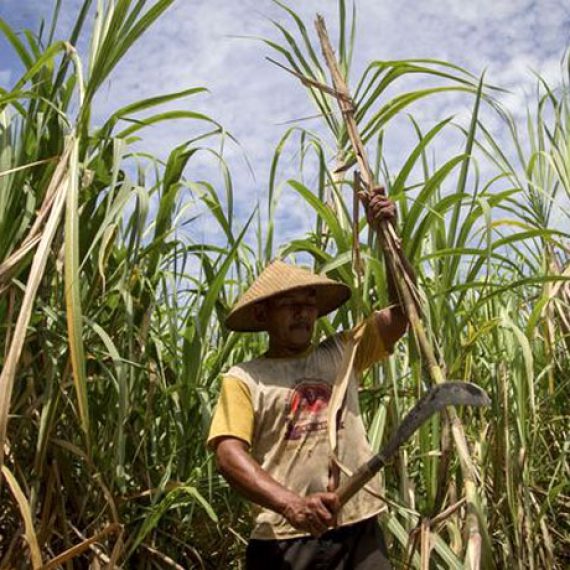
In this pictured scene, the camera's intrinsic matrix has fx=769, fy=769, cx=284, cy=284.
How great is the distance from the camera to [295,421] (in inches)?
58.8

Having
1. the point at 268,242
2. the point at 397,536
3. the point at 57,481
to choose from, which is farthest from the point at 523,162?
the point at 57,481

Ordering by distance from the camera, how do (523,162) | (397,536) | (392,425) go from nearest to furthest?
1. (397,536)
2. (392,425)
3. (523,162)

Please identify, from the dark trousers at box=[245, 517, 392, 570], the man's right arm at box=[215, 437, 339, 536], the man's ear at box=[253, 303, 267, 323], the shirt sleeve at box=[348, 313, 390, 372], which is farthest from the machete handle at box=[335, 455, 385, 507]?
the man's ear at box=[253, 303, 267, 323]

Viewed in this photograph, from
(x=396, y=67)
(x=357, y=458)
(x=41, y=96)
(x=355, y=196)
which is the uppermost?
(x=396, y=67)

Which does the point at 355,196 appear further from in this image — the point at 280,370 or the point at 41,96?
the point at 41,96

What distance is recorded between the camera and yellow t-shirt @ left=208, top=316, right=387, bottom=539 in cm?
144

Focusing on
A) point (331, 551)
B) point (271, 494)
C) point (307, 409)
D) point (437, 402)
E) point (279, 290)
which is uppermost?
point (279, 290)

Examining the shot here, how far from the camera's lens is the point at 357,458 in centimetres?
148

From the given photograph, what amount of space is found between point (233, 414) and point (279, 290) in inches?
10.1

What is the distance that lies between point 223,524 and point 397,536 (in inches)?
18.9

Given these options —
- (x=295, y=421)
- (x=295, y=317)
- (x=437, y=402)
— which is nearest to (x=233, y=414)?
(x=295, y=421)

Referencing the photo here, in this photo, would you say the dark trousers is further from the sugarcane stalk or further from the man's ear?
the man's ear

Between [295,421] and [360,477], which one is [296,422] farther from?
[360,477]

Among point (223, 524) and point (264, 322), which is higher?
point (264, 322)
